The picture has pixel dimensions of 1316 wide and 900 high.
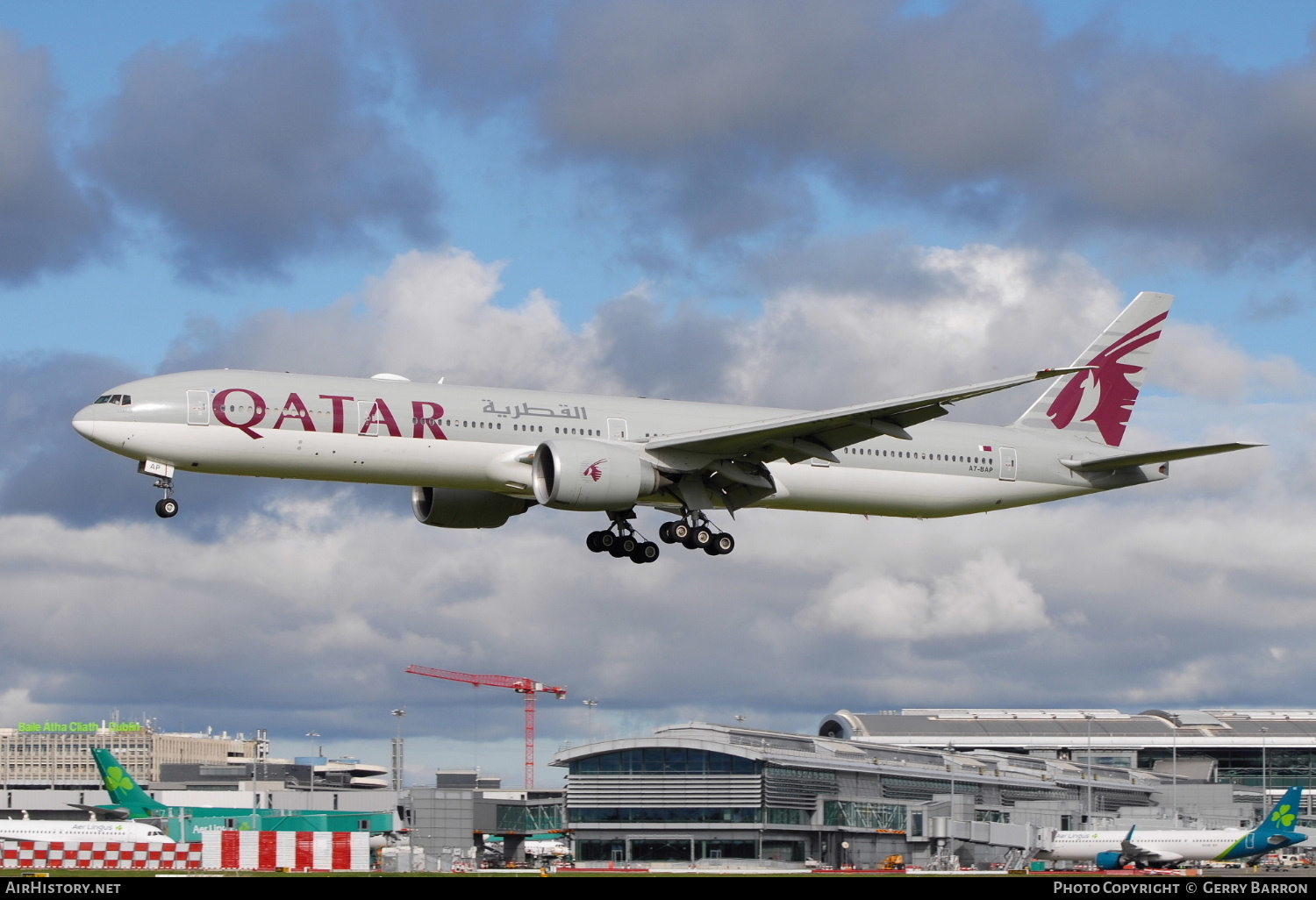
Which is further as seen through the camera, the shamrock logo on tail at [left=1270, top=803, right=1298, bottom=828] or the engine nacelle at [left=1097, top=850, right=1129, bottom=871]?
the shamrock logo on tail at [left=1270, top=803, right=1298, bottom=828]

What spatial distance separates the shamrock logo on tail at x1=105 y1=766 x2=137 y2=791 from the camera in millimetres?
60469

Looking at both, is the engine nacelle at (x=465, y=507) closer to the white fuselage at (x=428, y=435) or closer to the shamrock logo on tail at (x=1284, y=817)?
the white fuselage at (x=428, y=435)

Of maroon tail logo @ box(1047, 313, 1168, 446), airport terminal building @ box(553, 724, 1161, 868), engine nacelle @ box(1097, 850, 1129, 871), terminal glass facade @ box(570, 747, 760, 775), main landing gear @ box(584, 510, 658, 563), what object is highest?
maroon tail logo @ box(1047, 313, 1168, 446)

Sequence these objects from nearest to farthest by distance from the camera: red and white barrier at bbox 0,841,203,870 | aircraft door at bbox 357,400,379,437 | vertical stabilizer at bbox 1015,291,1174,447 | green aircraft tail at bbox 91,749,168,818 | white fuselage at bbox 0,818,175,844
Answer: red and white barrier at bbox 0,841,203,870, aircraft door at bbox 357,400,379,437, white fuselage at bbox 0,818,175,844, vertical stabilizer at bbox 1015,291,1174,447, green aircraft tail at bbox 91,749,168,818

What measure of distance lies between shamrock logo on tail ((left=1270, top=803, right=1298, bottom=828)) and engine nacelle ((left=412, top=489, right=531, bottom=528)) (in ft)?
104

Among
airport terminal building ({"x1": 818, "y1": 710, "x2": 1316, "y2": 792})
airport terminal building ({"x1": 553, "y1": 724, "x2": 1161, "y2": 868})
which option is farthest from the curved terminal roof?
airport terminal building ({"x1": 553, "y1": 724, "x2": 1161, "y2": 868})

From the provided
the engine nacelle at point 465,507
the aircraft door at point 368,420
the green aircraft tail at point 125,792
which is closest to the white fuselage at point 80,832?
the green aircraft tail at point 125,792

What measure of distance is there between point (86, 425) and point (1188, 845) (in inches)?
1696

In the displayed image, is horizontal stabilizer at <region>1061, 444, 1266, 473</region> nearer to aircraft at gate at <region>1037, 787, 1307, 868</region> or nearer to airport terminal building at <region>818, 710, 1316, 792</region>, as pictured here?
aircraft at gate at <region>1037, 787, 1307, 868</region>

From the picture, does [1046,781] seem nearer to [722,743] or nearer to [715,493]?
[722,743]

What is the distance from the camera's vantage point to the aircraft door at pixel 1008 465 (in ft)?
163

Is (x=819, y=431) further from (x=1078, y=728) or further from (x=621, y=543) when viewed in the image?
(x=1078, y=728)

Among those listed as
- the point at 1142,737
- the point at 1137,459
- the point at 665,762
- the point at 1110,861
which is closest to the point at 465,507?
the point at 1137,459
